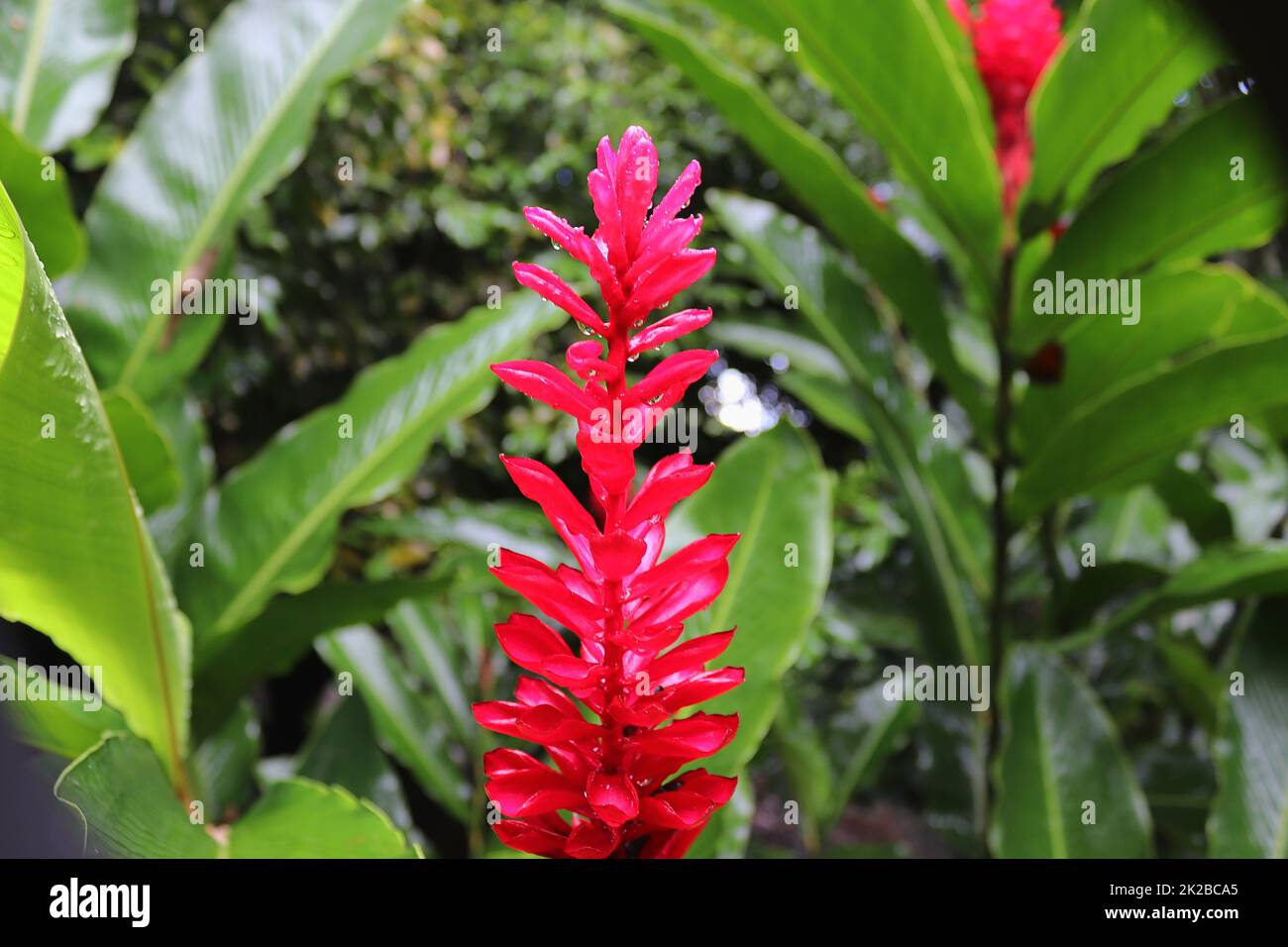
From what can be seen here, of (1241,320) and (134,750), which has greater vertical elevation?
(1241,320)

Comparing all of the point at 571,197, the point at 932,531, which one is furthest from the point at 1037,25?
the point at 571,197

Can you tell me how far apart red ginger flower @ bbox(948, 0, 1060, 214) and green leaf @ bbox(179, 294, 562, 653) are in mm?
430

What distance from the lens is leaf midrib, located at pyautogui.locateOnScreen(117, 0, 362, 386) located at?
854 mm

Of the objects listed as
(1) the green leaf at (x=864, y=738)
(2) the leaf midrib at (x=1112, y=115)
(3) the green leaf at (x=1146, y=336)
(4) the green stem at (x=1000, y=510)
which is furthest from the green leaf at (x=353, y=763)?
(2) the leaf midrib at (x=1112, y=115)

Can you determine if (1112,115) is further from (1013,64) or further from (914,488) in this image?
(914,488)

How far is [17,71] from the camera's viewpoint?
0.93m

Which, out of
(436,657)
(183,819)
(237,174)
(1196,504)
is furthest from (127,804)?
(1196,504)

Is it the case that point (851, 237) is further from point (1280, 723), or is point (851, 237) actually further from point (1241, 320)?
point (1280, 723)

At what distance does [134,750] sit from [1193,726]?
5.07ft

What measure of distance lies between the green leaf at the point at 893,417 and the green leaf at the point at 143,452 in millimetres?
602

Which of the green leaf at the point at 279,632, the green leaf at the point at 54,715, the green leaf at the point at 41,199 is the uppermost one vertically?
the green leaf at the point at 41,199

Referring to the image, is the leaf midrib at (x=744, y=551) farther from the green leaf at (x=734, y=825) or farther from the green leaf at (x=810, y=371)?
the green leaf at (x=810, y=371)

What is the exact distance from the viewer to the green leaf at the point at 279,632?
753 millimetres

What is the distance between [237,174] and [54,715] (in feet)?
1.72
